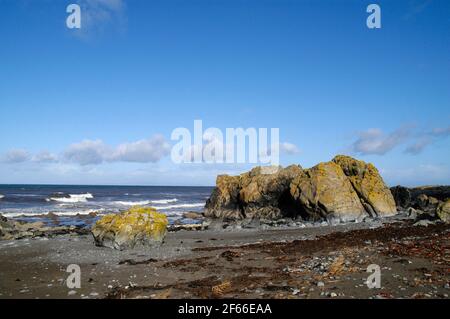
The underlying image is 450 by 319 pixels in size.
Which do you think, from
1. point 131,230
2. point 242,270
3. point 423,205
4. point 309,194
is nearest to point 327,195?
point 309,194

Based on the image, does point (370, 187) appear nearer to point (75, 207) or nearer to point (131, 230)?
point (131, 230)

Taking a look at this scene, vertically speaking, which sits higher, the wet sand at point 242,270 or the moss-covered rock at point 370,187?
the moss-covered rock at point 370,187

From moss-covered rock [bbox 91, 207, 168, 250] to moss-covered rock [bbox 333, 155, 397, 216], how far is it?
979 inches

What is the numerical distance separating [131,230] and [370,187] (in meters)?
28.6

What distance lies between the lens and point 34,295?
13289 millimetres

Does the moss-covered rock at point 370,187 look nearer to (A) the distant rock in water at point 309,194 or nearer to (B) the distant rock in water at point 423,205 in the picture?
(A) the distant rock in water at point 309,194

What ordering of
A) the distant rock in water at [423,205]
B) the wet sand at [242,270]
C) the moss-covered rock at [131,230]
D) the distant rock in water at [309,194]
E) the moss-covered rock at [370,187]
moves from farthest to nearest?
the moss-covered rock at [370,187] < the distant rock in water at [309,194] < the distant rock in water at [423,205] < the moss-covered rock at [131,230] < the wet sand at [242,270]

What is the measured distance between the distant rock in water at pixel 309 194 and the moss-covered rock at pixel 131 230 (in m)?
19.4

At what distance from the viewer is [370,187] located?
41.8 metres

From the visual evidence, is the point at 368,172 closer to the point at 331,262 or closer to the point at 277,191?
the point at 277,191

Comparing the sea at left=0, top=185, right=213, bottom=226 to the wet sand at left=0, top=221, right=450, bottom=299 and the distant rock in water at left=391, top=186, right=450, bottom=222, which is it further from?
the distant rock in water at left=391, top=186, right=450, bottom=222

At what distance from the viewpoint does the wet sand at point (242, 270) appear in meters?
12.4

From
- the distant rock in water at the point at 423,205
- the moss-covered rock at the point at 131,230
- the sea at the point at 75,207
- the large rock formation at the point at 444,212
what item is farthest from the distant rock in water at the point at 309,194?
the moss-covered rock at the point at 131,230
